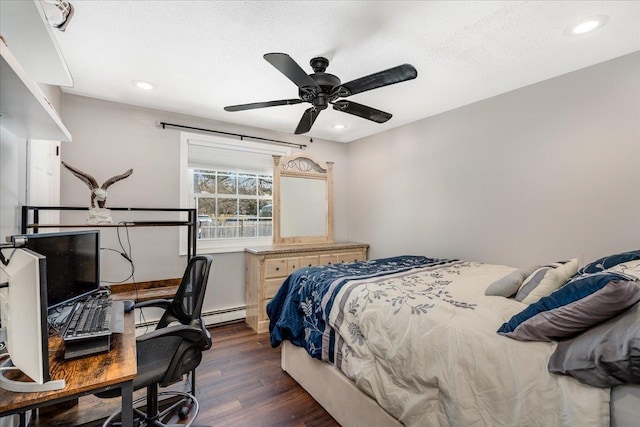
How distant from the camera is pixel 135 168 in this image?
308cm

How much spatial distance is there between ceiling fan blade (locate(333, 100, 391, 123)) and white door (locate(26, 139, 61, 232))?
6.72 feet

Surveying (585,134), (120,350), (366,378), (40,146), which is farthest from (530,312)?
(40,146)

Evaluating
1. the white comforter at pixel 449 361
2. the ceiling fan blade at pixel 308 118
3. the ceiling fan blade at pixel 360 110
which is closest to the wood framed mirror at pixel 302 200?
the ceiling fan blade at pixel 308 118

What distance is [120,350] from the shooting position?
46.8 inches

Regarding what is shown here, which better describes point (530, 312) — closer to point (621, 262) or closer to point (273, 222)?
point (621, 262)

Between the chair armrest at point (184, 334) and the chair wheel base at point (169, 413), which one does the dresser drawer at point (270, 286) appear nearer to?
the chair wheel base at point (169, 413)

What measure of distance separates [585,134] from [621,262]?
1.17m

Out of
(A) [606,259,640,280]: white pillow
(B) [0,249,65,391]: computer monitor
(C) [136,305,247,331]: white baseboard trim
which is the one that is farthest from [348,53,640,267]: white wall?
(B) [0,249,65,391]: computer monitor

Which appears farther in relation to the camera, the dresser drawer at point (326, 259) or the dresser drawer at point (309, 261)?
the dresser drawer at point (326, 259)

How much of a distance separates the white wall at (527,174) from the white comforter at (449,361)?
3.80 ft

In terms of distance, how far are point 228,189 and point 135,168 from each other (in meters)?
1.02

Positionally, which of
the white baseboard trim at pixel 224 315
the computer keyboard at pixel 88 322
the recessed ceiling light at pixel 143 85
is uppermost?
the recessed ceiling light at pixel 143 85

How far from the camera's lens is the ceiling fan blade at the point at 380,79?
1.68 m

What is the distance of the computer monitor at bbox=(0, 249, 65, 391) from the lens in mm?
790
